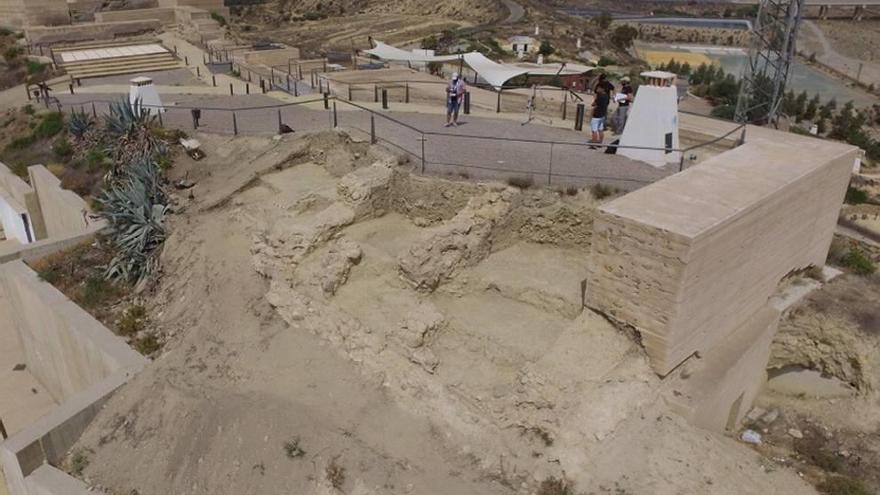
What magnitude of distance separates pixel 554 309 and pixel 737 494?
341 centimetres

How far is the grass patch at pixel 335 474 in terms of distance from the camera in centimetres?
736

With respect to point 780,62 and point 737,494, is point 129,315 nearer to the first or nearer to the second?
point 737,494

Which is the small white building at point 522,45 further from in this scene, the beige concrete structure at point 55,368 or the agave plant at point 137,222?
the beige concrete structure at point 55,368

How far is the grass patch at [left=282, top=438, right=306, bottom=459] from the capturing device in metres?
7.74

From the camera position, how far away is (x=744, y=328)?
955 centimetres

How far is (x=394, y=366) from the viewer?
8484 mm

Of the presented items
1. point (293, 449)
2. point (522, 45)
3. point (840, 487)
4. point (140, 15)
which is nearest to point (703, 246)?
point (840, 487)

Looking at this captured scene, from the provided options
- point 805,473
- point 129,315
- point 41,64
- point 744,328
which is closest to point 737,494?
point 805,473

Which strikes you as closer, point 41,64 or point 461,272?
point 461,272

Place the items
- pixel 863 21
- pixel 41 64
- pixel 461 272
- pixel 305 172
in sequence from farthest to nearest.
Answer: pixel 863 21
pixel 41 64
pixel 305 172
pixel 461 272

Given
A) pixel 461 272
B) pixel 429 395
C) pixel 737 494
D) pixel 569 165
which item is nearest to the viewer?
pixel 737 494

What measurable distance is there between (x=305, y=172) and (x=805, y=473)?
31.7 feet

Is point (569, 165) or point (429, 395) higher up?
point (569, 165)

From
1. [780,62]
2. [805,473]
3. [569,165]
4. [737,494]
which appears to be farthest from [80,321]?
[780,62]
